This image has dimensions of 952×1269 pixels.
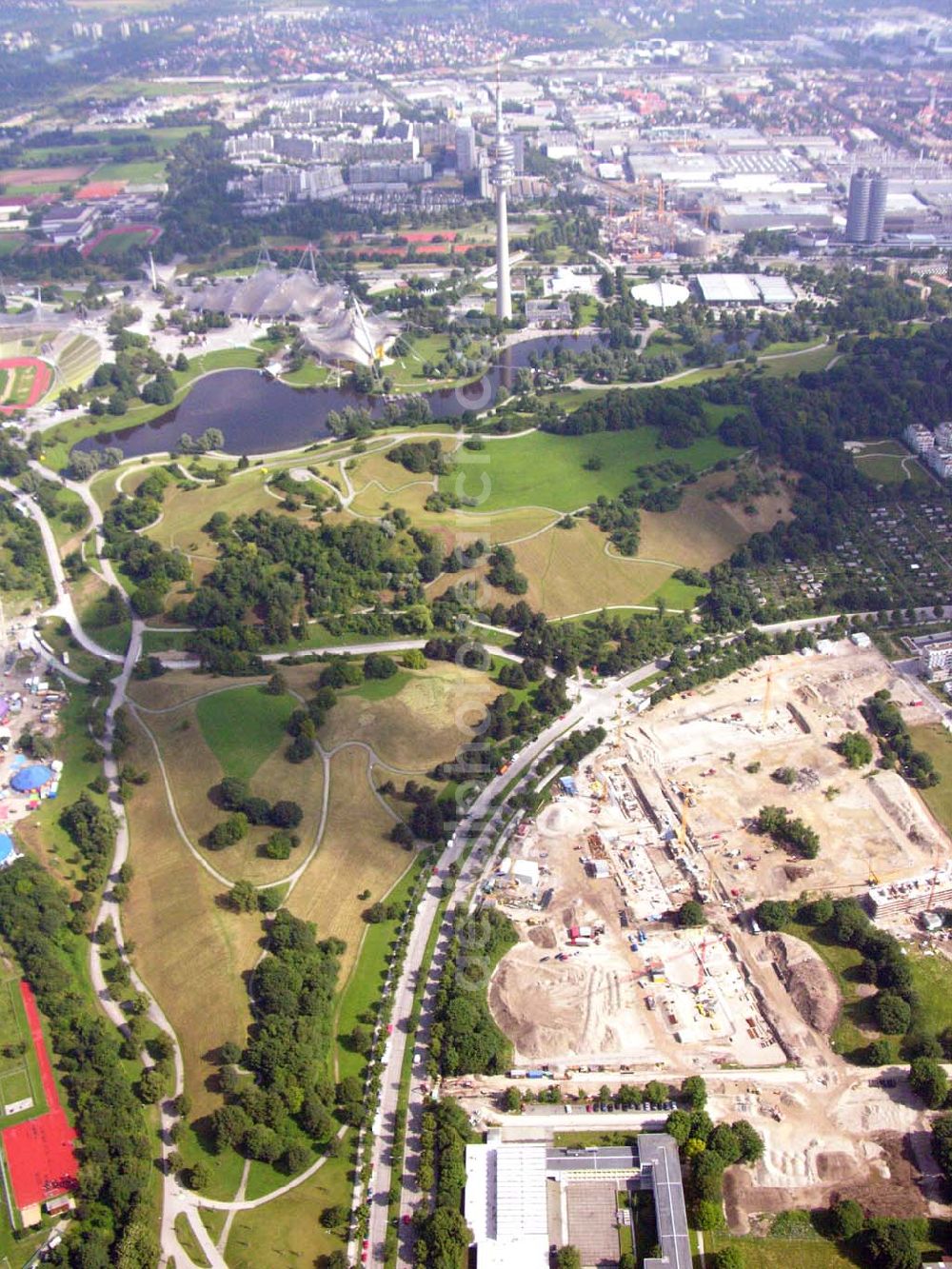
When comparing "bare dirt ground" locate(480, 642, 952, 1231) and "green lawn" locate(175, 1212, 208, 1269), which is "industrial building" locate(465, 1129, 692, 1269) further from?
"green lawn" locate(175, 1212, 208, 1269)

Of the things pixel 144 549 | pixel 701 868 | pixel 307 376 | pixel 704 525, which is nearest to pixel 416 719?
pixel 701 868

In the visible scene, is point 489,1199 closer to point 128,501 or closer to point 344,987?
point 344,987

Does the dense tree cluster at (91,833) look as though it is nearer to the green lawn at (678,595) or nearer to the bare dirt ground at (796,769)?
the bare dirt ground at (796,769)

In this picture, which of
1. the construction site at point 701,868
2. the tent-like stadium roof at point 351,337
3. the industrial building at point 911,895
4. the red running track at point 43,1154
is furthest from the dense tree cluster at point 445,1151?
the tent-like stadium roof at point 351,337

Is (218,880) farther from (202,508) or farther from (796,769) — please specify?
(202,508)


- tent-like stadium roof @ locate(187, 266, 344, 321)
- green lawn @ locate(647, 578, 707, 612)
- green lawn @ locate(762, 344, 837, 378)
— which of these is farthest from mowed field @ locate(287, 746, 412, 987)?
tent-like stadium roof @ locate(187, 266, 344, 321)

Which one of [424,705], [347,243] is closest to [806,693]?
[424,705]
